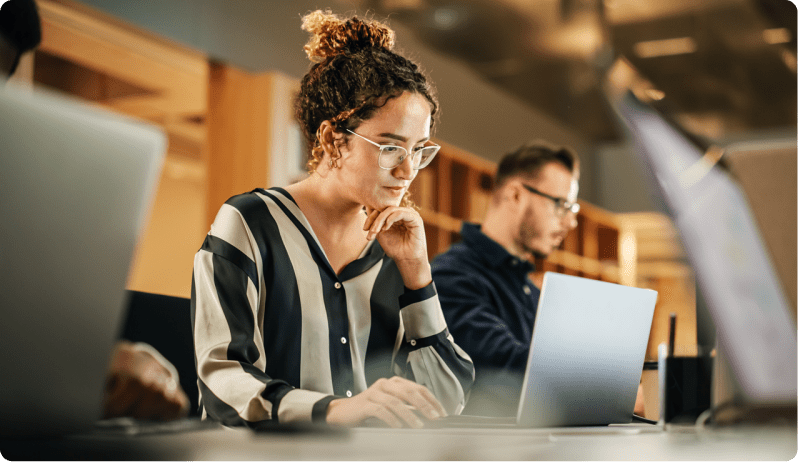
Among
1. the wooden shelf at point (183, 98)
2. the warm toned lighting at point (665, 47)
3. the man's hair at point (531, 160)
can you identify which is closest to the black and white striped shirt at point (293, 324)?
the wooden shelf at point (183, 98)

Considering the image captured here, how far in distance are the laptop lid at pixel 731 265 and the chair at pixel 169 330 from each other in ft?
2.51

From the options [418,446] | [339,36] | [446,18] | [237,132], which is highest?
[446,18]

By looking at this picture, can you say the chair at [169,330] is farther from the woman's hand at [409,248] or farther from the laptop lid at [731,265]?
the laptop lid at [731,265]

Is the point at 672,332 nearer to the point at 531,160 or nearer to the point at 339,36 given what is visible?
the point at 339,36

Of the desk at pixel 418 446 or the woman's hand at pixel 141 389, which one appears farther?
the woman's hand at pixel 141 389

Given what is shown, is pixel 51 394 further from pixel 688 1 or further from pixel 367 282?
pixel 688 1

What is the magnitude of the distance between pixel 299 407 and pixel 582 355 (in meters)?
0.42

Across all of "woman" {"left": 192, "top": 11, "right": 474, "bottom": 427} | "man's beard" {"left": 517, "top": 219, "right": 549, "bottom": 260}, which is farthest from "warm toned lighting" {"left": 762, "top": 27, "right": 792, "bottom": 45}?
"woman" {"left": 192, "top": 11, "right": 474, "bottom": 427}

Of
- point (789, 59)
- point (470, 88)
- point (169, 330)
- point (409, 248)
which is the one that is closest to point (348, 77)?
point (409, 248)

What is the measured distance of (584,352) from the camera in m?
1.05

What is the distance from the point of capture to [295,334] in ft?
3.76

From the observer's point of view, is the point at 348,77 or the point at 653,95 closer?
the point at 653,95

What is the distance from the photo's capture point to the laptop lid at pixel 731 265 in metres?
0.82

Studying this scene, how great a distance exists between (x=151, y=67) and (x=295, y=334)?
6.14ft
